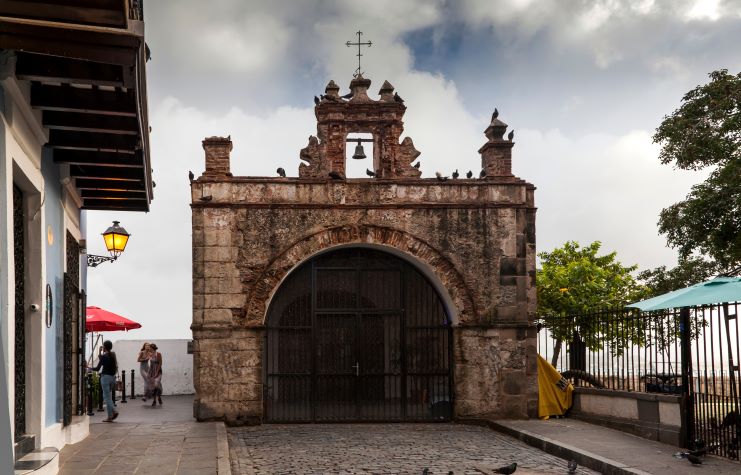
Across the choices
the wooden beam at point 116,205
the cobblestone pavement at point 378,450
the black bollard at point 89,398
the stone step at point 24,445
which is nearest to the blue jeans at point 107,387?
the black bollard at point 89,398

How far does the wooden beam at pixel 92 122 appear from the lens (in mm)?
8188

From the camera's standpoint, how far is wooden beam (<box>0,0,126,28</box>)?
214 inches

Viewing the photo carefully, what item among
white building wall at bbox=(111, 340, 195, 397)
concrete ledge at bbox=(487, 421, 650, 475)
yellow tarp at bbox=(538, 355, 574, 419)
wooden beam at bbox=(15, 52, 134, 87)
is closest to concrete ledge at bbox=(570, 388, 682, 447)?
yellow tarp at bbox=(538, 355, 574, 419)

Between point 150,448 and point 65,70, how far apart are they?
6119 mm

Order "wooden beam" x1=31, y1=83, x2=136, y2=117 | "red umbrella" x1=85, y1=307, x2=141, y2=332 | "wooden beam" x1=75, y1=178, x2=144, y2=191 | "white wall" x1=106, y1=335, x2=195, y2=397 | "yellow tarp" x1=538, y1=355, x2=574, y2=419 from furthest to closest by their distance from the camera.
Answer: "white wall" x1=106, y1=335, x2=195, y2=397 < "red umbrella" x1=85, y1=307, x2=141, y2=332 < "yellow tarp" x1=538, y1=355, x2=574, y2=419 < "wooden beam" x1=75, y1=178, x2=144, y2=191 < "wooden beam" x1=31, y1=83, x2=136, y2=117

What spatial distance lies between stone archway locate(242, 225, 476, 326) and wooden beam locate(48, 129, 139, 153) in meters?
6.20

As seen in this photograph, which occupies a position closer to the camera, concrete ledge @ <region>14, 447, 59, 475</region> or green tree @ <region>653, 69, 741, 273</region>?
concrete ledge @ <region>14, 447, 59, 475</region>

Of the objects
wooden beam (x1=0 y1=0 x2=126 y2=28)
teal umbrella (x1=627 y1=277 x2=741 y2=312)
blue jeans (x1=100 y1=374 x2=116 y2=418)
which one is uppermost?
wooden beam (x1=0 y1=0 x2=126 y2=28)

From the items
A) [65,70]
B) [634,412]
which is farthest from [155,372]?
[65,70]

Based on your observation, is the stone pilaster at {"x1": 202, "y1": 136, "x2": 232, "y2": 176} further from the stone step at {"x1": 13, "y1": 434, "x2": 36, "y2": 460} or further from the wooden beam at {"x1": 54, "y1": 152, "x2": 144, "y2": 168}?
the stone step at {"x1": 13, "y1": 434, "x2": 36, "y2": 460}

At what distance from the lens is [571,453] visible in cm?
1109

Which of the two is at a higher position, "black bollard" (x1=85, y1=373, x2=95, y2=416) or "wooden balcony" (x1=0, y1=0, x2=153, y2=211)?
"wooden balcony" (x1=0, y1=0, x2=153, y2=211)

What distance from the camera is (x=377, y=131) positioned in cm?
1678

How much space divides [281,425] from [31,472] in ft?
28.1
